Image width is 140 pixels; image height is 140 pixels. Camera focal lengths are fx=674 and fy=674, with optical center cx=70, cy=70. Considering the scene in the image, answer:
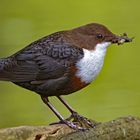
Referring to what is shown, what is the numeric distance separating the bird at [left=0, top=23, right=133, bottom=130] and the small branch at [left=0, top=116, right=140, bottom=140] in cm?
25

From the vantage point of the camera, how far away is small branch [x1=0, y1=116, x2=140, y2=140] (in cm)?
357

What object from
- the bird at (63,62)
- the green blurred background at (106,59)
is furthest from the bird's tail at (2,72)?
the green blurred background at (106,59)

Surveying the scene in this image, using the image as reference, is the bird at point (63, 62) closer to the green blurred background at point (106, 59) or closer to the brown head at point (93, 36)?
the brown head at point (93, 36)

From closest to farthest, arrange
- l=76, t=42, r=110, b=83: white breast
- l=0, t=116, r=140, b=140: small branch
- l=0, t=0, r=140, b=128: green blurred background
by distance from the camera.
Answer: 1. l=0, t=116, r=140, b=140: small branch
2. l=76, t=42, r=110, b=83: white breast
3. l=0, t=0, r=140, b=128: green blurred background

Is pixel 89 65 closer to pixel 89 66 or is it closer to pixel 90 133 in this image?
pixel 89 66

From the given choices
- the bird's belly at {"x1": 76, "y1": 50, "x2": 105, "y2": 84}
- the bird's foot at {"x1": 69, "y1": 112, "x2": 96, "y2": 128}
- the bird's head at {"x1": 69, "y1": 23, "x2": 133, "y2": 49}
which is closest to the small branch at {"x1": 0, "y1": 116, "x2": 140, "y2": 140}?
the bird's foot at {"x1": 69, "y1": 112, "x2": 96, "y2": 128}

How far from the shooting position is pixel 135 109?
580 centimetres

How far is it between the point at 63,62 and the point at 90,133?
1.73ft

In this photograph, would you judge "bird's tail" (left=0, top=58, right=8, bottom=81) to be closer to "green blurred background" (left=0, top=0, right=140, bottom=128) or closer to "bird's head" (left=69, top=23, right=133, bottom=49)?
"bird's head" (left=69, top=23, right=133, bottom=49)

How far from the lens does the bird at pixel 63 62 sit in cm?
388

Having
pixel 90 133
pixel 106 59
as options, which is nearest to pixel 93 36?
pixel 90 133

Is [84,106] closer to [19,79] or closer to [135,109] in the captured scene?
[135,109]

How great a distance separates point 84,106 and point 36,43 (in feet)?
6.30

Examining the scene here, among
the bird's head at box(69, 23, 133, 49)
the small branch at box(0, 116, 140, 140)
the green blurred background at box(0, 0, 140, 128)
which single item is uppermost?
the bird's head at box(69, 23, 133, 49)
